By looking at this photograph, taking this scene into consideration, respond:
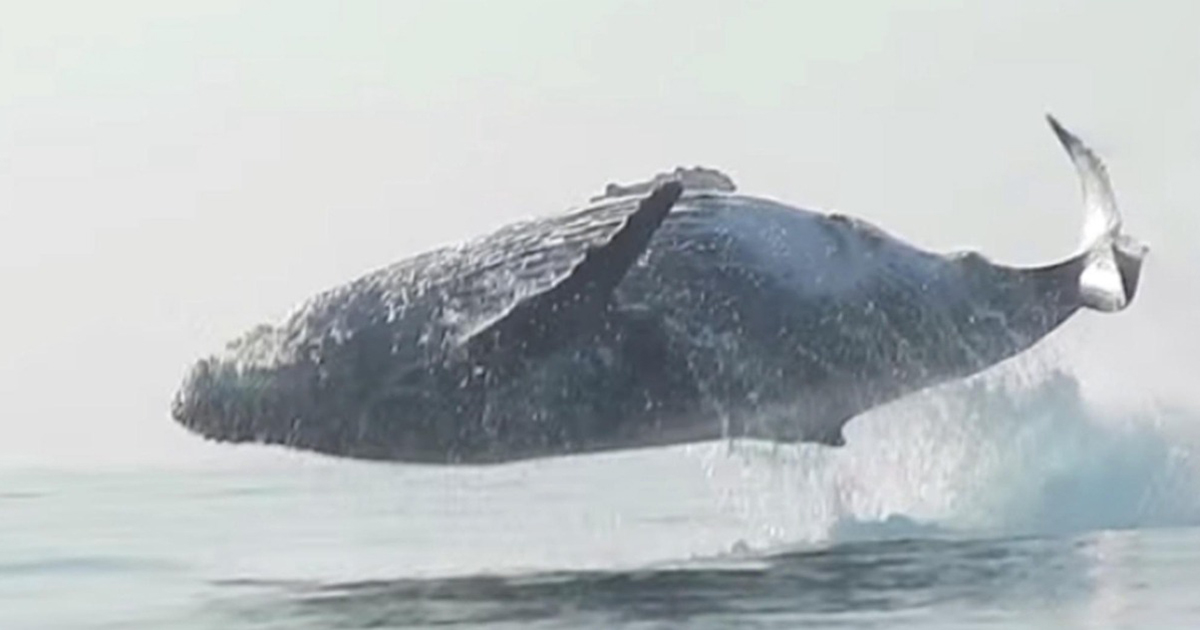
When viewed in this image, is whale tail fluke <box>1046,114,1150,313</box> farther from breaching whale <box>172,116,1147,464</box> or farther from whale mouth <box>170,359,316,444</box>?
whale mouth <box>170,359,316,444</box>

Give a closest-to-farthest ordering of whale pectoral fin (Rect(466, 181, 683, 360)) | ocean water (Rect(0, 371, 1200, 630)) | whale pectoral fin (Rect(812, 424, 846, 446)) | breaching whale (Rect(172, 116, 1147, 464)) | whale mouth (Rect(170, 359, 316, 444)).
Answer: ocean water (Rect(0, 371, 1200, 630))
whale pectoral fin (Rect(466, 181, 683, 360))
breaching whale (Rect(172, 116, 1147, 464))
whale mouth (Rect(170, 359, 316, 444))
whale pectoral fin (Rect(812, 424, 846, 446))

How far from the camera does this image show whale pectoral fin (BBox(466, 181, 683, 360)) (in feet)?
66.1

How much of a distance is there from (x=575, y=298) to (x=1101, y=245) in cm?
385

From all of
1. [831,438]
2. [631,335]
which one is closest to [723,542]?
[831,438]

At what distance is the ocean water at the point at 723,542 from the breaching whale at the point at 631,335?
19.9 inches

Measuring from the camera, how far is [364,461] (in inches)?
830

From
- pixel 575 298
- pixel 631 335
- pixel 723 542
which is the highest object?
pixel 575 298

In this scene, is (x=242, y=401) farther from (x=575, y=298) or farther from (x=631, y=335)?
(x=631, y=335)

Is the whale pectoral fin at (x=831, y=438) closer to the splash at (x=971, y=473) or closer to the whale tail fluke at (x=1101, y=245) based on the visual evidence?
the splash at (x=971, y=473)

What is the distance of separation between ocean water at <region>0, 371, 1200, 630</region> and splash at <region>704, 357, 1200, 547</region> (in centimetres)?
2

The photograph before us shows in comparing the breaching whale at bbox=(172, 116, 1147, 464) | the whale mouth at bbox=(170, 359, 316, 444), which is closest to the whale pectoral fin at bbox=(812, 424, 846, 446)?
the breaching whale at bbox=(172, 116, 1147, 464)

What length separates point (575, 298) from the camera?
66.8 ft

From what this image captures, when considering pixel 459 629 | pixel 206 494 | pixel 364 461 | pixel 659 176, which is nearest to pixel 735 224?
pixel 659 176

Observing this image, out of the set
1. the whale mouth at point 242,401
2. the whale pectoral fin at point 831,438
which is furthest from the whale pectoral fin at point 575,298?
the whale pectoral fin at point 831,438
